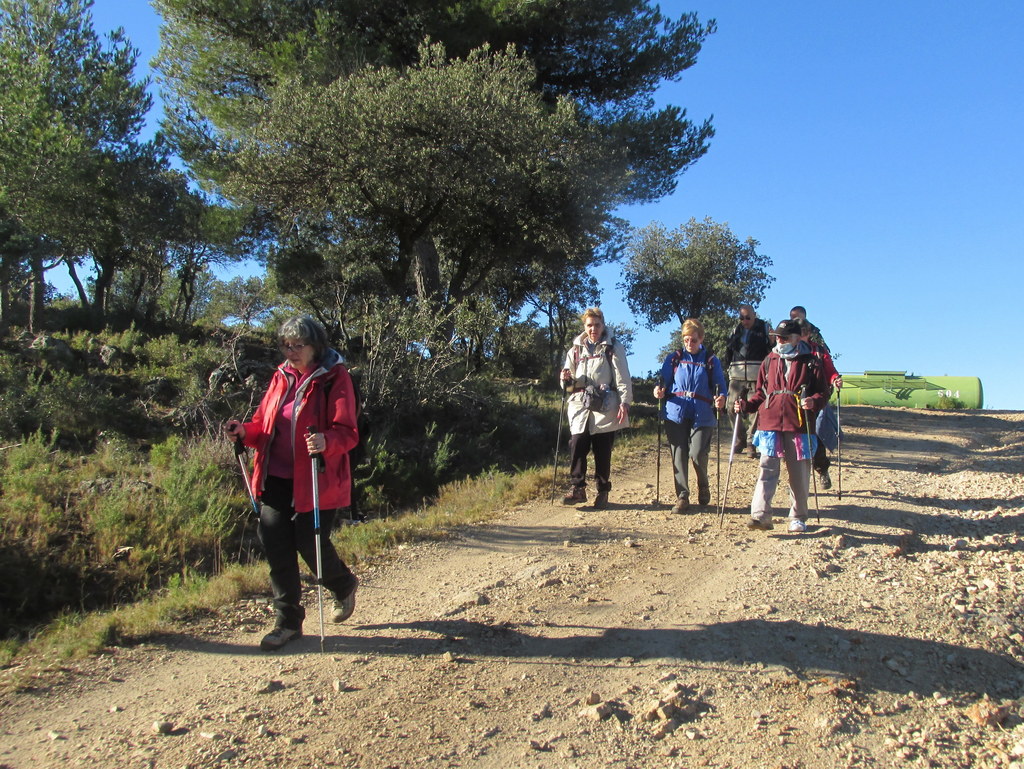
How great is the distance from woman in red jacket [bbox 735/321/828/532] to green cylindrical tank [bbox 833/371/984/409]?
19.5 meters

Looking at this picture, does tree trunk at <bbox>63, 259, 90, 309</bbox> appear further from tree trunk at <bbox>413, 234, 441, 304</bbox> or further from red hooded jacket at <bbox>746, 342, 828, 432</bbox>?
red hooded jacket at <bbox>746, 342, 828, 432</bbox>

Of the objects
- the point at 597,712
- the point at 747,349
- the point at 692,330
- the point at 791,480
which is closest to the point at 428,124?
the point at 747,349

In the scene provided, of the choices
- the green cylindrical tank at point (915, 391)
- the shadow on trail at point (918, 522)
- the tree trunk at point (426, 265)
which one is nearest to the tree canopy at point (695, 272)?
the green cylindrical tank at point (915, 391)

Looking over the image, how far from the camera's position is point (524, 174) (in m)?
14.5

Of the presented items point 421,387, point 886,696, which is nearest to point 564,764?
point 886,696

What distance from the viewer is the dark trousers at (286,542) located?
170 inches

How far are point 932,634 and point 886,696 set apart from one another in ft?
3.21

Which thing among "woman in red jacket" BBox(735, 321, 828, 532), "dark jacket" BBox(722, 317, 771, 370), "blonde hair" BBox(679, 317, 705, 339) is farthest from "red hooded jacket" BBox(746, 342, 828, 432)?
"dark jacket" BBox(722, 317, 771, 370)

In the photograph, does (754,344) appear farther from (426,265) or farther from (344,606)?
(426,265)

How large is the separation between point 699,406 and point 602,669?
3.92 m

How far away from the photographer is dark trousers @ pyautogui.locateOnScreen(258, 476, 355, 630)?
4.31 meters

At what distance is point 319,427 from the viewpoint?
4242mm

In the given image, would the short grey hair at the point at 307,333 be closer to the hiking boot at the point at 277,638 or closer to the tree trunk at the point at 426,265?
the hiking boot at the point at 277,638

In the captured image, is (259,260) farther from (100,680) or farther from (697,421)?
(100,680)
